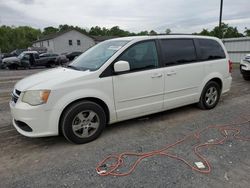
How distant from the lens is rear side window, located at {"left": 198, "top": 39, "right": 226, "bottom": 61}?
17.6 ft

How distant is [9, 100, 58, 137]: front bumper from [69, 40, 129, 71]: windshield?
1.10m

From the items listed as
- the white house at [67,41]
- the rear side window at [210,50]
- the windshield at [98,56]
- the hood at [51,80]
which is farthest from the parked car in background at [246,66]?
the white house at [67,41]

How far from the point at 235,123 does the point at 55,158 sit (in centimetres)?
358

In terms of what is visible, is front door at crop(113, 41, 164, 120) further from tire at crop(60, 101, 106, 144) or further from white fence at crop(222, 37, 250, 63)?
white fence at crop(222, 37, 250, 63)

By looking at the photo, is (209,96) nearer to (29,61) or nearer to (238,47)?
(238,47)

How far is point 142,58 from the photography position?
441 centimetres

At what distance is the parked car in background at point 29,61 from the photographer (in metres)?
20.2

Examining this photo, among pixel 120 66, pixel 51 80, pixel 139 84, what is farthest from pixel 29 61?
pixel 120 66

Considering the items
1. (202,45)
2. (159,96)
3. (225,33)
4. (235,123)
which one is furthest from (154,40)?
(225,33)

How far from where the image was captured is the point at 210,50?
218 inches

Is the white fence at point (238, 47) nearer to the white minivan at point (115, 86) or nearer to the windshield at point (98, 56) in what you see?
the white minivan at point (115, 86)

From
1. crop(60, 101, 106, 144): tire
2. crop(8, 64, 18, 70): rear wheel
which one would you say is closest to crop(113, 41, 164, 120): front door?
crop(60, 101, 106, 144): tire

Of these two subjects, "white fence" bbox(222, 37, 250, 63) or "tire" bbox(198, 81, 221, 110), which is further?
"white fence" bbox(222, 37, 250, 63)

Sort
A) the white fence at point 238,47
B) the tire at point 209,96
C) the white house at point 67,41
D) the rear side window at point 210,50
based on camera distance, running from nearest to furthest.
Result: the rear side window at point 210,50 < the tire at point 209,96 < the white fence at point 238,47 < the white house at point 67,41
